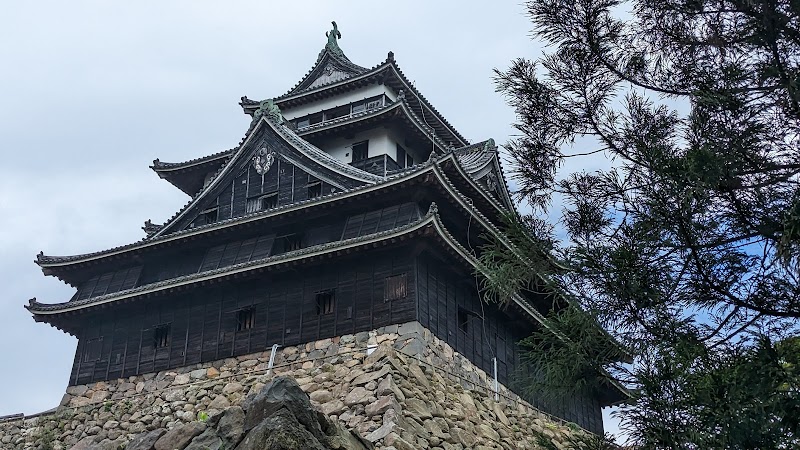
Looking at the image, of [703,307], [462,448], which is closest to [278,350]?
[462,448]

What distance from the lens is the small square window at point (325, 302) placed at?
20219mm

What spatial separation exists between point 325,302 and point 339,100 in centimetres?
1171

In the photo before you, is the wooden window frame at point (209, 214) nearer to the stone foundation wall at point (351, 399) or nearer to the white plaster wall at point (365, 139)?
the white plaster wall at point (365, 139)

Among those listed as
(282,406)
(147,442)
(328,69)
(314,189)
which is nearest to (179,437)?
(147,442)

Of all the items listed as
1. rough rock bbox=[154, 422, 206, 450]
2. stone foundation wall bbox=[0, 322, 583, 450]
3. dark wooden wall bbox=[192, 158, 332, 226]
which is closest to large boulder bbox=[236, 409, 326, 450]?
rough rock bbox=[154, 422, 206, 450]

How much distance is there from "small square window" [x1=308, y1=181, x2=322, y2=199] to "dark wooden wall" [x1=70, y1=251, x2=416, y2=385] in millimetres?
3014

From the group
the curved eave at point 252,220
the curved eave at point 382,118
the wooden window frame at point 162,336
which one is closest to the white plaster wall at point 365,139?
the curved eave at point 382,118

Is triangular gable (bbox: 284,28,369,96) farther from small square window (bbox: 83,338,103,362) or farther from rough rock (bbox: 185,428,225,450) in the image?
A: rough rock (bbox: 185,428,225,450)

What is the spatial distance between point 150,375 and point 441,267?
316 inches

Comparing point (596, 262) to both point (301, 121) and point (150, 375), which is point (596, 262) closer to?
point (150, 375)

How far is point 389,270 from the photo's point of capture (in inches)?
780

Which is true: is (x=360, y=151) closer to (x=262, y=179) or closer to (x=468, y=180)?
(x=262, y=179)

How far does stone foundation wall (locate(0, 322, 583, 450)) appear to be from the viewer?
1686 cm

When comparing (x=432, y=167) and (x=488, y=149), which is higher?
(x=488, y=149)
